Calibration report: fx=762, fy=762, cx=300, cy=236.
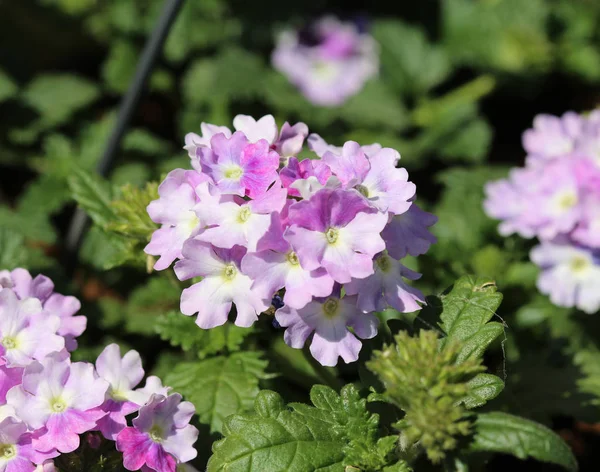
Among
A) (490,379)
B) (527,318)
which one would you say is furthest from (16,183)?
(490,379)

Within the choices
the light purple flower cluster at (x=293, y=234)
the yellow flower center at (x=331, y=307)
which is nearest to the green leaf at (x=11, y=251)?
the light purple flower cluster at (x=293, y=234)

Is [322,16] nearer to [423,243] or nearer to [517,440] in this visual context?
[423,243]

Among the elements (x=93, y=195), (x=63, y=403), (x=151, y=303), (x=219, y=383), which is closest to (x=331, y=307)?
(x=219, y=383)

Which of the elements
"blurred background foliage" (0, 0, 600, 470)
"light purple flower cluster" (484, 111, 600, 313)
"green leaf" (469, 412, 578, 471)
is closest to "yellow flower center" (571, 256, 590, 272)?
"light purple flower cluster" (484, 111, 600, 313)

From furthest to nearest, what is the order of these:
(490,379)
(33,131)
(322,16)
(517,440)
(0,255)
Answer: (322,16), (33,131), (0,255), (490,379), (517,440)

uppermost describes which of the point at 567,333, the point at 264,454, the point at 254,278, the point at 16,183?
the point at 254,278

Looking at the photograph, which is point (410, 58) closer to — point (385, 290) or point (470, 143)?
point (470, 143)

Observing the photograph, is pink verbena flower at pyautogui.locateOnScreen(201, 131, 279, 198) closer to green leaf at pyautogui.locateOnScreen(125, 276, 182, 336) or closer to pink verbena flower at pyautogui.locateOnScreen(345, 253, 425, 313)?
pink verbena flower at pyautogui.locateOnScreen(345, 253, 425, 313)

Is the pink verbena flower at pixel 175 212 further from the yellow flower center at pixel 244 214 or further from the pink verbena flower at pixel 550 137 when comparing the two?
the pink verbena flower at pixel 550 137
